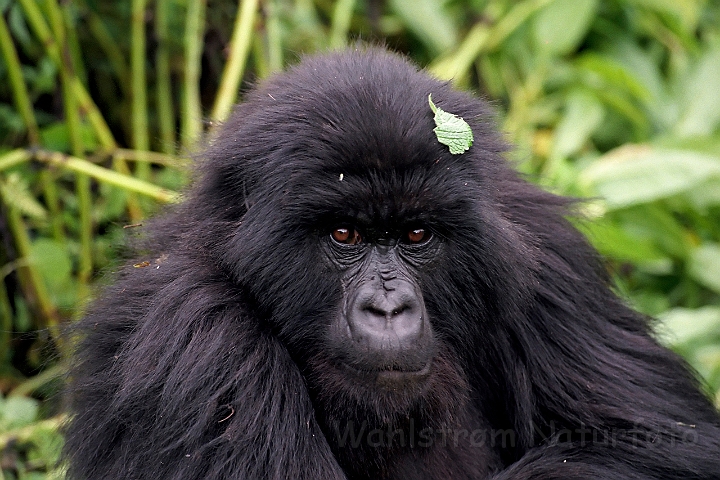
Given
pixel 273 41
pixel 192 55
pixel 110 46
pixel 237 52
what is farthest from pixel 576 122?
pixel 110 46

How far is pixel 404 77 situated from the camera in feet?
11.3

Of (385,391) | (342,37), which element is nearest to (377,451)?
(385,391)

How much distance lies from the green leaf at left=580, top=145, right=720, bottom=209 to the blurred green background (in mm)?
10

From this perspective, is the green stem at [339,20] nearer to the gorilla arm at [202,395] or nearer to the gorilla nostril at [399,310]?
the gorilla arm at [202,395]

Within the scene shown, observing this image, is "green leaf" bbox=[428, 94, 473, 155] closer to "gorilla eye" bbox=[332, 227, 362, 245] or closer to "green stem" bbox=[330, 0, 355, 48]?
"gorilla eye" bbox=[332, 227, 362, 245]

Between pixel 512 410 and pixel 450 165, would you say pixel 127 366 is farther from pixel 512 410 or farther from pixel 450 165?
pixel 512 410

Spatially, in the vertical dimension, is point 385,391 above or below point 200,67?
below

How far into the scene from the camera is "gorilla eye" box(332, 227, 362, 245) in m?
3.26

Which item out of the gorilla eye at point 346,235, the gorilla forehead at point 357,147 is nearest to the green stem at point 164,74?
the gorilla forehead at point 357,147

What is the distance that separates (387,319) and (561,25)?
437 cm

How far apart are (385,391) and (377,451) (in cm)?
37

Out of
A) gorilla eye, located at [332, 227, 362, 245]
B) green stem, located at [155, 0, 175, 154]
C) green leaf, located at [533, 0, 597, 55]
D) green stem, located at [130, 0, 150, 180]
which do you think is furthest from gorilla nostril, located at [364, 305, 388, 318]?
green leaf, located at [533, 0, 597, 55]

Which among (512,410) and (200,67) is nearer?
(512,410)

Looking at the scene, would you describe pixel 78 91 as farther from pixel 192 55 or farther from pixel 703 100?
pixel 703 100
